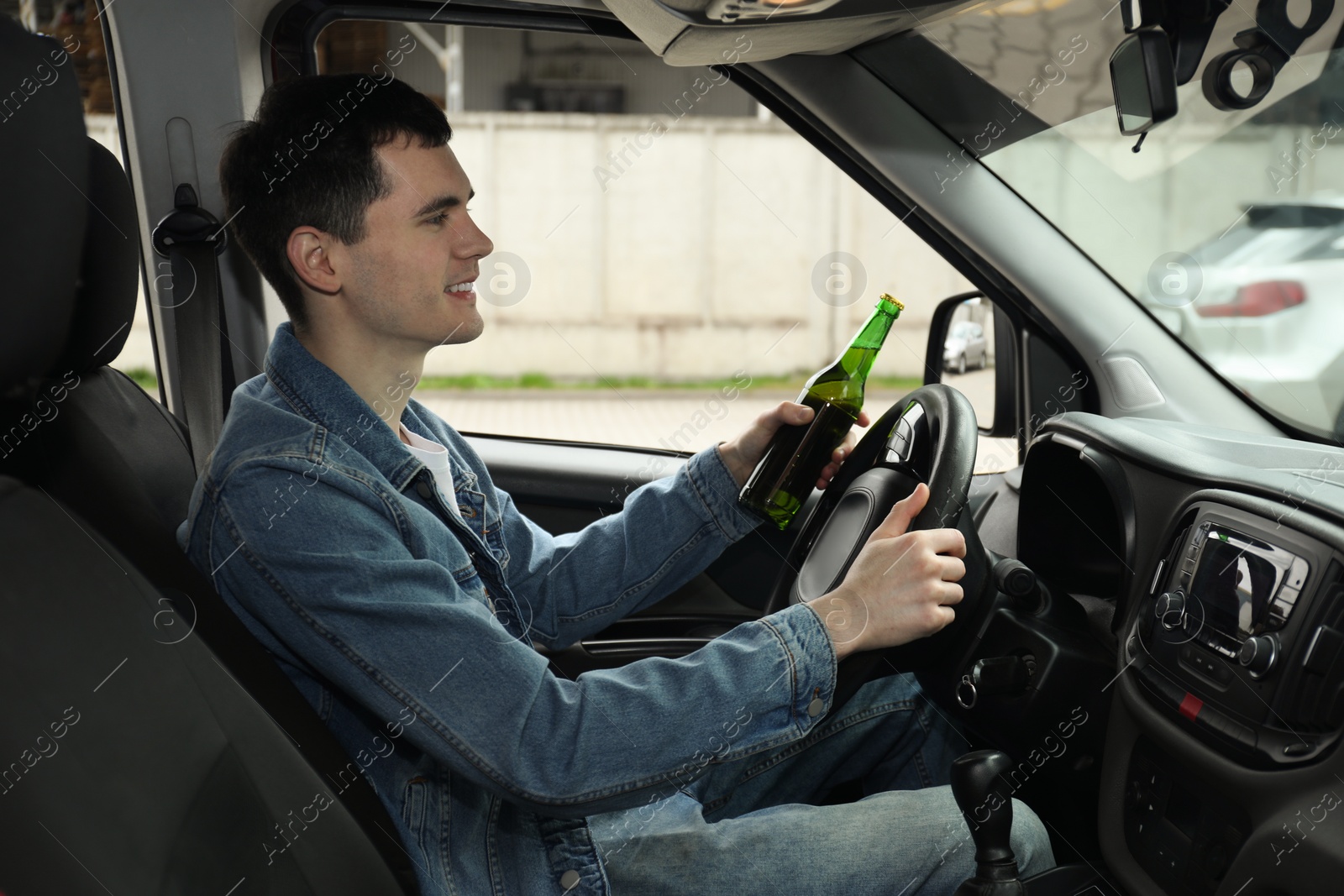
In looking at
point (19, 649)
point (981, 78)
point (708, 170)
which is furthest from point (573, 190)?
point (19, 649)

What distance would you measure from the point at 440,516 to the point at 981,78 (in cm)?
104

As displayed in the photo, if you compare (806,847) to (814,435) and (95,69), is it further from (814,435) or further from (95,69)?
(95,69)

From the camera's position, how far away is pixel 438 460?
4.27 feet

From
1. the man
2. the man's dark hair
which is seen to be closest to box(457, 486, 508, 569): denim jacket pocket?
the man

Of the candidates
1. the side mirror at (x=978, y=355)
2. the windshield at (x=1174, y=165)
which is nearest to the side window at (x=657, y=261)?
the side mirror at (x=978, y=355)

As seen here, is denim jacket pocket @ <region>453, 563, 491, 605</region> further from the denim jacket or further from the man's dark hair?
the man's dark hair

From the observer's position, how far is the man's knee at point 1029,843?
1136 millimetres

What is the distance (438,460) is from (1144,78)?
0.92 metres

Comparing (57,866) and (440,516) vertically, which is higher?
(440,516)

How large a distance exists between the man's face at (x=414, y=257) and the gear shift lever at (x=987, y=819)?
70cm

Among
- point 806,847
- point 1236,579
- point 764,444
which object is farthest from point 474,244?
point 1236,579

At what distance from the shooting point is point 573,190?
239 inches

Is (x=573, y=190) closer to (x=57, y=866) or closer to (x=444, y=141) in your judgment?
(x=444, y=141)

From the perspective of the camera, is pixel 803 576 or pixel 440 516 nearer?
pixel 440 516
